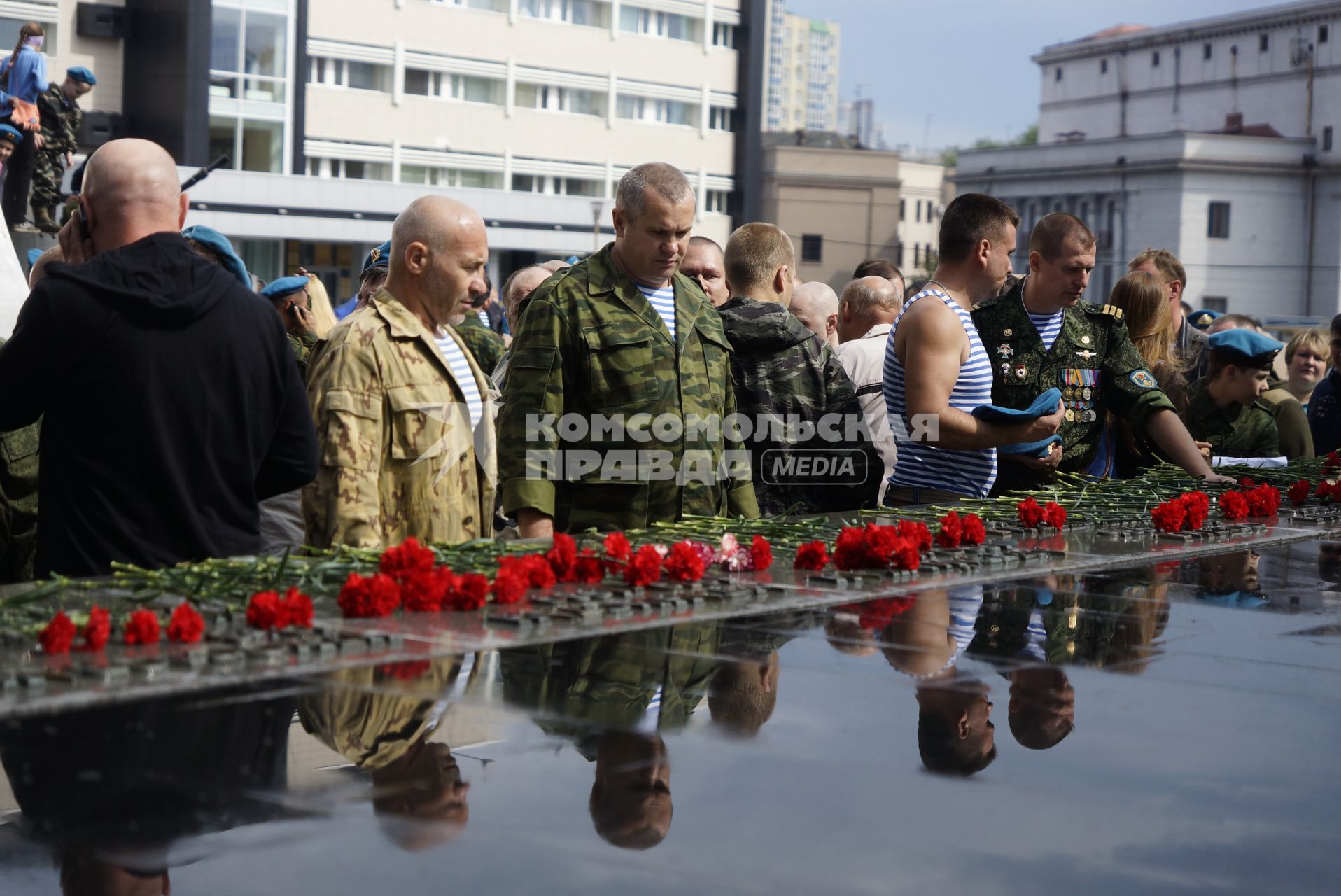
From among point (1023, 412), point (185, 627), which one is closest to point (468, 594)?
point (185, 627)

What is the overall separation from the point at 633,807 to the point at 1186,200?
261 feet

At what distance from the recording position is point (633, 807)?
96.1 inches

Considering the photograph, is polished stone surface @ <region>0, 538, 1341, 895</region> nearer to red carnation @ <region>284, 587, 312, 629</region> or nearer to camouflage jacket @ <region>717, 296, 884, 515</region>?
red carnation @ <region>284, 587, 312, 629</region>

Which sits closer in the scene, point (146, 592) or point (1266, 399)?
point (146, 592)

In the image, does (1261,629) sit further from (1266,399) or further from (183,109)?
(183,109)

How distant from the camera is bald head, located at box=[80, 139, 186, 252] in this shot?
13.7 ft

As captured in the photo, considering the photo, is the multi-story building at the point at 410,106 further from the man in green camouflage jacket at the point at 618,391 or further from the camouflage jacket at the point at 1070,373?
the man in green camouflage jacket at the point at 618,391

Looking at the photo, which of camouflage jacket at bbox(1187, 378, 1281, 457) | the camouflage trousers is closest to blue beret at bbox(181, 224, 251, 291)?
camouflage jacket at bbox(1187, 378, 1281, 457)

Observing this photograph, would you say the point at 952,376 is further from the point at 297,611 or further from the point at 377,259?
the point at 377,259

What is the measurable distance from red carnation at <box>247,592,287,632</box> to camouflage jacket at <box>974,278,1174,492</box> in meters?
3.87

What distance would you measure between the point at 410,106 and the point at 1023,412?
53.4 metres

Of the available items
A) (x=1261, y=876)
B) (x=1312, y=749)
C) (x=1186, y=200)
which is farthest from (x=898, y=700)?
(x=1186, y=200)

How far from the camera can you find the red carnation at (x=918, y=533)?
4595 millimetres

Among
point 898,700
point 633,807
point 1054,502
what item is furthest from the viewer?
point 1054,502
